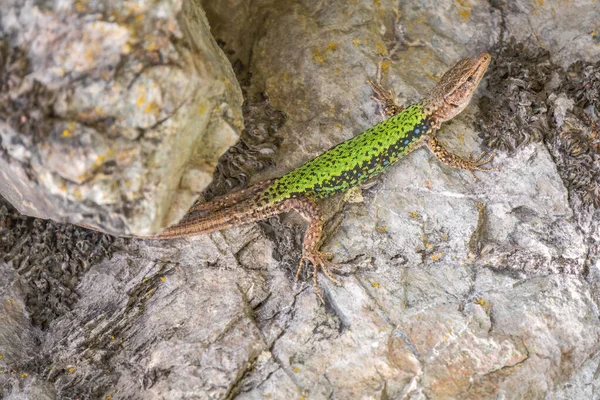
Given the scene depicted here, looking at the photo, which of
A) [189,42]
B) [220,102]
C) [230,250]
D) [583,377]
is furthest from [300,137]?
[583,377]

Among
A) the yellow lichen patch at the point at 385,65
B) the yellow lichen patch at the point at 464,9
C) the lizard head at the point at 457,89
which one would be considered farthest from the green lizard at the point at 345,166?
the yellow lichen patch at the point at 464,9

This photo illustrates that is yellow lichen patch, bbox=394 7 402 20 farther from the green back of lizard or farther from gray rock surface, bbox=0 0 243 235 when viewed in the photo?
gray rock surface, bbox=0 0 243 235

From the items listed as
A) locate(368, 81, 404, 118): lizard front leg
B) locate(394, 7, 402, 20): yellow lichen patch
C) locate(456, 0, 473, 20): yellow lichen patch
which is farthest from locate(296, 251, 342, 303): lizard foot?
locate(456, 0, 473, 20): yellow lichen patch

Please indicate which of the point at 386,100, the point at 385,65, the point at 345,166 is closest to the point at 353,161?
the point at 345,166

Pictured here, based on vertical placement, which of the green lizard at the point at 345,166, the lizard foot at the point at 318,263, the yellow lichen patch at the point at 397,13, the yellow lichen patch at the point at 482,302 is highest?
the yellow lichen patch at the point at 397,13

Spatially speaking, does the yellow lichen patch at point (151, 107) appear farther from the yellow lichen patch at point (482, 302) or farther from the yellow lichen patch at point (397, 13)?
the yellow lichen patch at point (397, 13)

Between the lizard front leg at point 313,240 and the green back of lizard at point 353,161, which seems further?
the green back of lizard at point 353,161
